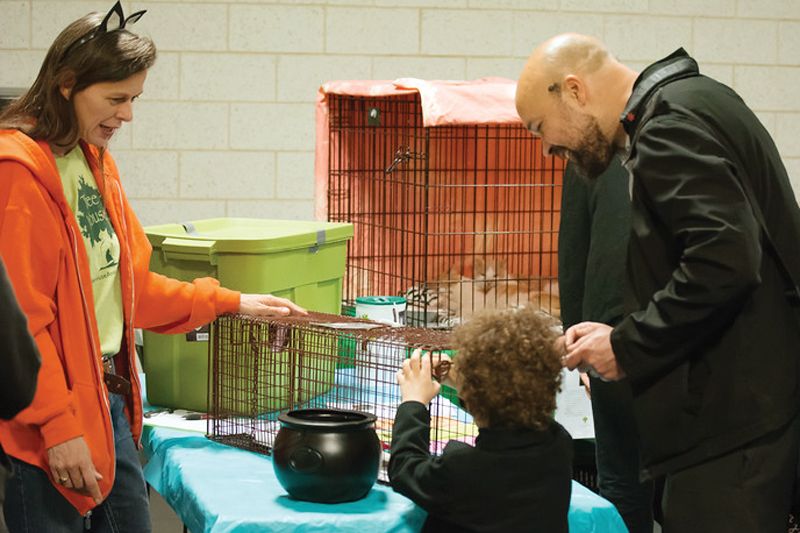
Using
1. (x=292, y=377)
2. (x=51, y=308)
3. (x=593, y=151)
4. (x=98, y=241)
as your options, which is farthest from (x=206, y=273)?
(x=593, y=151)

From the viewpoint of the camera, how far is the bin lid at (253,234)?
112 inches

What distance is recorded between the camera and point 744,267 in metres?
1.69

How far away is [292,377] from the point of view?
8.48 feet

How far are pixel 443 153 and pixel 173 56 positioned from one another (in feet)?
4.35

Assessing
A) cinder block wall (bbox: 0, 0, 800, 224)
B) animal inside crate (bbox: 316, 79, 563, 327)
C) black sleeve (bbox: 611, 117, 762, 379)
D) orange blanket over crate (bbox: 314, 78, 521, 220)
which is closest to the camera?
black sleeve (bbox: 611, 117, 762, 379)

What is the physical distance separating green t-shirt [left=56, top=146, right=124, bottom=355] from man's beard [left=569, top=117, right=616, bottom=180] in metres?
0.90

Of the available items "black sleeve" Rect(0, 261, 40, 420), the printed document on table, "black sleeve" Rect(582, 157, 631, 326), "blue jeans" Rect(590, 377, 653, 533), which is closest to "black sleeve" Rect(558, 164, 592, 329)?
"black sleeve" Rect(582, 157, 631, 326)

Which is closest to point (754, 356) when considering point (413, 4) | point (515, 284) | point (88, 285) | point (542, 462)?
point (542, 462)

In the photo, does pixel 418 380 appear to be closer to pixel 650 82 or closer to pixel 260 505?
pixel 260 505

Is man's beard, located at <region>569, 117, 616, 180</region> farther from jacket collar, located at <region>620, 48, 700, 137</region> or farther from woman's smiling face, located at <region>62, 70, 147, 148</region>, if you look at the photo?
woman's smiling face, located at <region>62, 70, 147, 148</region>

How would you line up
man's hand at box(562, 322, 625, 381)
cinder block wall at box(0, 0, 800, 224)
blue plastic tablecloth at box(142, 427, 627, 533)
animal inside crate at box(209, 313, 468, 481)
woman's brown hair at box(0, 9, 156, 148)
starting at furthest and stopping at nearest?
cinder block wall at box(0, 0, 800, 224) → animal inside crate at box(209, 313, 468, 481) → blue plastic tablecloth at box(142, 427, 627, 533) → woman's brown hair at box(0, 9, 156, 148) → man's hand at box(562, 322, 625, 381)

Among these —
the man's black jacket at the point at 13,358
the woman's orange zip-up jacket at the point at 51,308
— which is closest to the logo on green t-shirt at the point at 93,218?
the woman's orange zip-up jacket at the point at 51,308

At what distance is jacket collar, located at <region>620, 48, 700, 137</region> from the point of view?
1856 millimetres

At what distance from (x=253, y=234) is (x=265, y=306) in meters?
0.73
